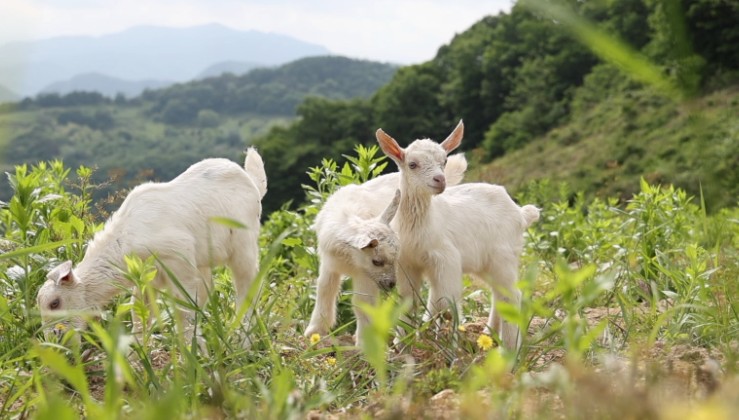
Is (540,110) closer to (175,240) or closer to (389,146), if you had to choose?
(389,146)

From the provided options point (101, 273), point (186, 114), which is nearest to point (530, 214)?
point (101, 273)

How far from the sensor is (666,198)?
8172mm

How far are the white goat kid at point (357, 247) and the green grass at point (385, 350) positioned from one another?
0.99 ft

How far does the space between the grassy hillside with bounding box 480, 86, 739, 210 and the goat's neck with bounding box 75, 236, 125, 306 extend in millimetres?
26570

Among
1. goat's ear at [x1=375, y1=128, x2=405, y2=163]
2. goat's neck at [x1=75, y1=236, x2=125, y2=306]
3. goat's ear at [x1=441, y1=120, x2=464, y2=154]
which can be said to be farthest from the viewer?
goat's ear at [x1=441, y1=120, x2=464, y2=154]

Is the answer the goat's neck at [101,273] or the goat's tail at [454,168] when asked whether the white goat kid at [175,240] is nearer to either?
the goat's neck at [101,273]

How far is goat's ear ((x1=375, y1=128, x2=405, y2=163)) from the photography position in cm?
571

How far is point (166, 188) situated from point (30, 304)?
1249mm

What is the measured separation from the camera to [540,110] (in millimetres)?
66500

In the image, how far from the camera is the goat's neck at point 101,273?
18.3ft

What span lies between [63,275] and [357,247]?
183 centimetres

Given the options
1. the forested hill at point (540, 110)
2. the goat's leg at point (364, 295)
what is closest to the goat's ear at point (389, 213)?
the goat's leg at point (364, 295)

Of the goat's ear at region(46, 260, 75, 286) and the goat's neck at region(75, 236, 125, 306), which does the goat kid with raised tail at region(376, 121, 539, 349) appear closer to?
the goat's neck at region(75, 236, 125, 306)

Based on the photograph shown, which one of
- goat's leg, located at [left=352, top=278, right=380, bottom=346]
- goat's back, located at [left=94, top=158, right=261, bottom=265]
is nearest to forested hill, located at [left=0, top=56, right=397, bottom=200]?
goat's back, located at [left=94, top=158, right=261, bottom=265]
